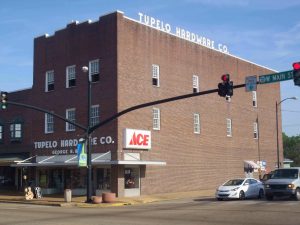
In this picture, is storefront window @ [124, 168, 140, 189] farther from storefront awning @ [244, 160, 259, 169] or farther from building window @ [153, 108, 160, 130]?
storefront awning @ [244, 160, 259, 169]

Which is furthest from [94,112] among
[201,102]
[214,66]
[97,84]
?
[214,66]

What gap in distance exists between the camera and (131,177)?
38.7 metres

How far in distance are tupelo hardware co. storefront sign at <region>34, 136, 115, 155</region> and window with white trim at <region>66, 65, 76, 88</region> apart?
4633mm

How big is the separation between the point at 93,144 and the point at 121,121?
3.22 m

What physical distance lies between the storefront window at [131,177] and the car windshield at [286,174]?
11271mm

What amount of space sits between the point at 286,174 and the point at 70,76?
19.5 metres

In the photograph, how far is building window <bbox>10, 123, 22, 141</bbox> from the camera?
45963mm

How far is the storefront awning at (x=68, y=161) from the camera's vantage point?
36.3 metres

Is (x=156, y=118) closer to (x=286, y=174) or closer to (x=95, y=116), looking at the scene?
(x=95, y=116)

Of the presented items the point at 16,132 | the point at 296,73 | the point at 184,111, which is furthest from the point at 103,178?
the point at 296,73

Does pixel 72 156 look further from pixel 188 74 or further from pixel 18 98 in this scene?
pixel 188 74

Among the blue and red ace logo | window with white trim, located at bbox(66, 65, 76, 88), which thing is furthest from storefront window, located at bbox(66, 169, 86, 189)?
window with white trim, located at bbox(66, 65, 76, 88)

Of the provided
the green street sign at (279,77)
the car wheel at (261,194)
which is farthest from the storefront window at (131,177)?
the green street sign at (279,77)

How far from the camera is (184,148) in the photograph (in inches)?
1741
